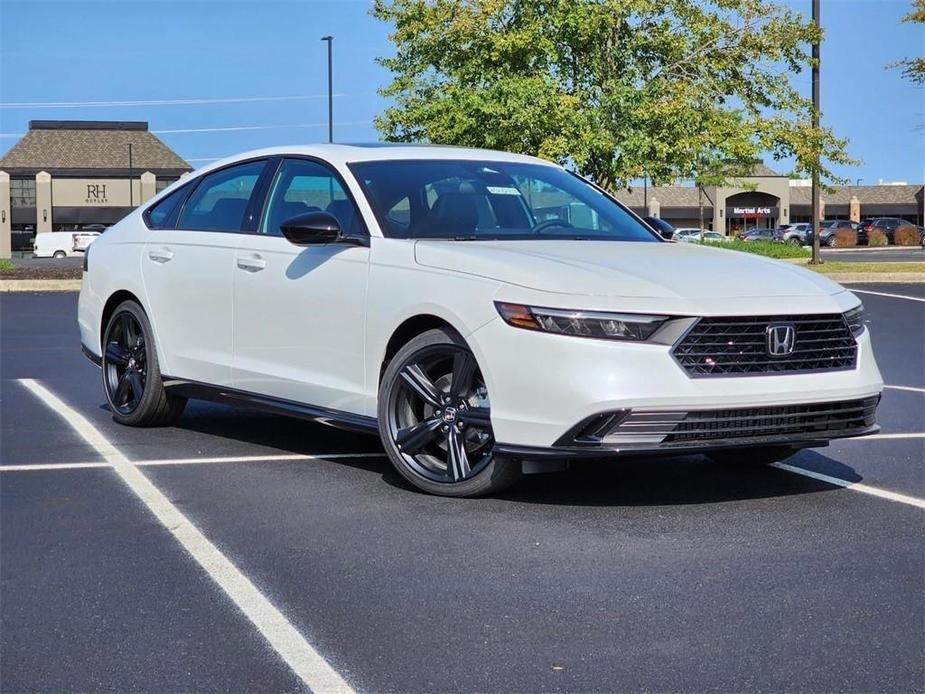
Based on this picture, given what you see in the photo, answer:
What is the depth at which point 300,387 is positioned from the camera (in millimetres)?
7086

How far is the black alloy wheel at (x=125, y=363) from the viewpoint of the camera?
8.51 meters

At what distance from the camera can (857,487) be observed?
6617 millimetres

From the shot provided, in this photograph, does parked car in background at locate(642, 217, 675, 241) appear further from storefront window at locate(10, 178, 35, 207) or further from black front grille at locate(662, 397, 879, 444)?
storefront window at locate(10, 178, 35, 207)

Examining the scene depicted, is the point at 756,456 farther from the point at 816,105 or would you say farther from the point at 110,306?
the point at 816,105

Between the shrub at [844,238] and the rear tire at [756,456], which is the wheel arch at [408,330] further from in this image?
the shrub at [844,238]

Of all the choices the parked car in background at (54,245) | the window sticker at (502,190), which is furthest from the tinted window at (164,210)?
the parked car in background at (54,245)

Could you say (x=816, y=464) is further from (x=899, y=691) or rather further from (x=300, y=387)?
(x=899, y=691)

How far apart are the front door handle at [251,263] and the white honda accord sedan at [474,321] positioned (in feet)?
0.04

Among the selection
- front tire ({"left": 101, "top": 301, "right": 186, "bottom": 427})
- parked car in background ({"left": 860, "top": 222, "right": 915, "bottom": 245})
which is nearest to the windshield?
front tire ({"left": 101, "top": 301, "right": 186, "bottom": 427})

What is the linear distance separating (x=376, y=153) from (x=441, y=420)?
1873 mm

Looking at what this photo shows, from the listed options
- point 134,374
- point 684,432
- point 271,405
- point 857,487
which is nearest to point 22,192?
point 134,374

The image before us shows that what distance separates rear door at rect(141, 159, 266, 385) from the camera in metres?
7.70

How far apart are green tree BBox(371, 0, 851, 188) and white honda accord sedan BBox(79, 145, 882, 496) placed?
22328mm

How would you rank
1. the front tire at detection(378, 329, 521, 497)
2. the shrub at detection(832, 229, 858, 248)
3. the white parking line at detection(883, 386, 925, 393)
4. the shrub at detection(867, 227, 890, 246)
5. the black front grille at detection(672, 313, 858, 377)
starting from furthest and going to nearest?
the shrub at detection(867, 227, 890, 246), the shrub at detection(832, 229, 858, 248), the white parking line at detection(883, 386, 925, 393), the front tire at detection(378, 329, 521, 497), the black front grille at detection(672, 313, 858, 377)
